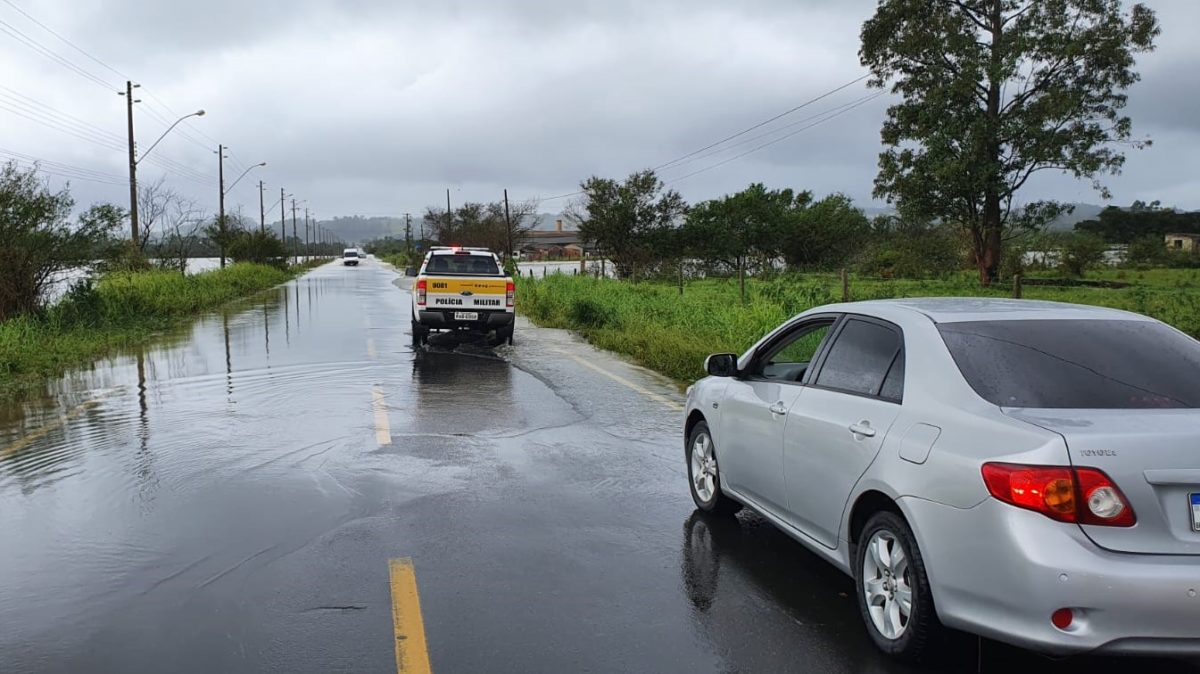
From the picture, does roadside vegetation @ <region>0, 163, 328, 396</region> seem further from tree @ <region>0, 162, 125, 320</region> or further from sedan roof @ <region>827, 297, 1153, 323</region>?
sedan roof @ <region>827, 297, 1153, 323</region>

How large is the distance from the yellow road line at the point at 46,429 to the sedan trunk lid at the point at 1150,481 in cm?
848

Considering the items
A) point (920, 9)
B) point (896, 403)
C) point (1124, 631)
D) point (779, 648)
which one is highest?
Answer: point (920, 9)

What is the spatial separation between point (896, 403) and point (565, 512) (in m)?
2.74

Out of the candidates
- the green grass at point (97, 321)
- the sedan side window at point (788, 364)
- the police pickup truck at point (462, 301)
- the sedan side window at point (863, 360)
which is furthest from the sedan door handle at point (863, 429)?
the police pickup truck at point (462, 301)

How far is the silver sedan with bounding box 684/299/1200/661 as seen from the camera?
326cm

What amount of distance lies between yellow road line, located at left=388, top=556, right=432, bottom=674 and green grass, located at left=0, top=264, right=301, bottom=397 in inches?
370

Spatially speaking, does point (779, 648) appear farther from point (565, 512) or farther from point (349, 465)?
point (349, 465)

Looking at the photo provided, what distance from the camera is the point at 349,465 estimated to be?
24.9ft

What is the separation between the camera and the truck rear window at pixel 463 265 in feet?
60.0

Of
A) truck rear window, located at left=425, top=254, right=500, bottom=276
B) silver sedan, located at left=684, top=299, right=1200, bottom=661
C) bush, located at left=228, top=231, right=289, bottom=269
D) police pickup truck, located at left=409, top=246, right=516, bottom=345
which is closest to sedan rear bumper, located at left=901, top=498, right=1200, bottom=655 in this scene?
silver sedan, located at left=684, top=299, right=1200, bottom=661

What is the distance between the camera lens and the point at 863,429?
13.9ft

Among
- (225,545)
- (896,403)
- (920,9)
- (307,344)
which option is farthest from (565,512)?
(920,9)

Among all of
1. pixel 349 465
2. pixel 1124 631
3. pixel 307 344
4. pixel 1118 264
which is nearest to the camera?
pixel 1124 631

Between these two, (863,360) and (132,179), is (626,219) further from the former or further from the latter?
(863,360)
